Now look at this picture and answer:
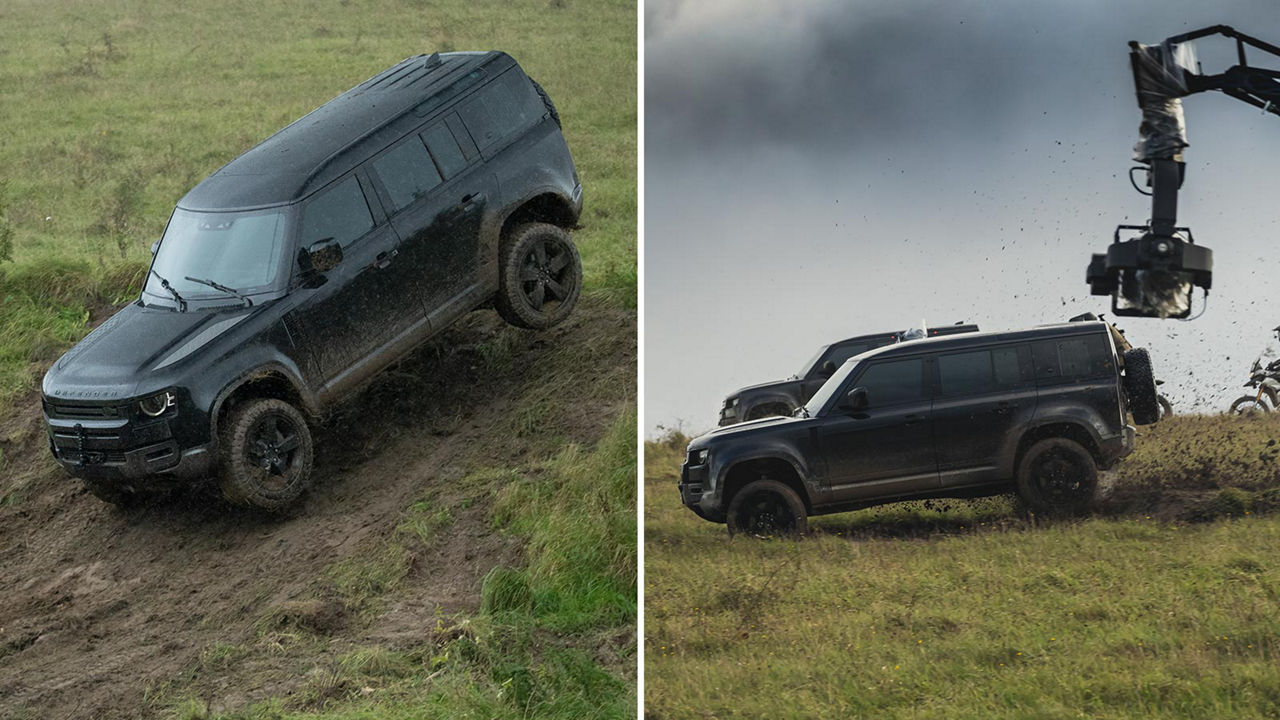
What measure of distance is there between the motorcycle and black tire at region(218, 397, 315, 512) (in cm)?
635

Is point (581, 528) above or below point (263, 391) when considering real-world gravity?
below

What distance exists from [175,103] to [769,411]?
45.4 feet

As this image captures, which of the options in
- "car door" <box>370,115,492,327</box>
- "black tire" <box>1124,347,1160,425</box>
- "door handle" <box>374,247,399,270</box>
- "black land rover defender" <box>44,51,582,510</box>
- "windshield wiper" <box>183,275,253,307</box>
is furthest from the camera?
"car door" <box>370,115,492,327</box>

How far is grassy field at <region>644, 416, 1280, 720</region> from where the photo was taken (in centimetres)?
547

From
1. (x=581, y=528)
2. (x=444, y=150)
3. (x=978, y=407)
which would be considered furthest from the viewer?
(x=444, y=150)

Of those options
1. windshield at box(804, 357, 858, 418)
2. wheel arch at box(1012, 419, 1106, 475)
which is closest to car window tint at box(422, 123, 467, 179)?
windshield at box(804, 357, 858, 418)

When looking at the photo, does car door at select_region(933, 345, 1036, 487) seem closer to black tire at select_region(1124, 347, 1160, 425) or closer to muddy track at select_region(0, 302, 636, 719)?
black tire at select_region(1124, 347, 1160, 425)

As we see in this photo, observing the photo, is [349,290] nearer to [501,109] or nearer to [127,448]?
[127,448]

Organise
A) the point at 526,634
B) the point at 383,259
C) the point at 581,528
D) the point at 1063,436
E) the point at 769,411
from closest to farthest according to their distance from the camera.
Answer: the point at 1063,436
the point at 769,411
the point at 526,634
the point at 581,528
the point at 383,259

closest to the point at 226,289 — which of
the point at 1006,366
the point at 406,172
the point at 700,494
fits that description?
the point at 406,172

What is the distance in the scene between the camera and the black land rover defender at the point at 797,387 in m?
6.12

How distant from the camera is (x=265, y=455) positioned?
9820 millimetres

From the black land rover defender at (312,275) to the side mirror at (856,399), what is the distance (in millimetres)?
4628

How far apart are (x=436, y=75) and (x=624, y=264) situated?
2.80m
